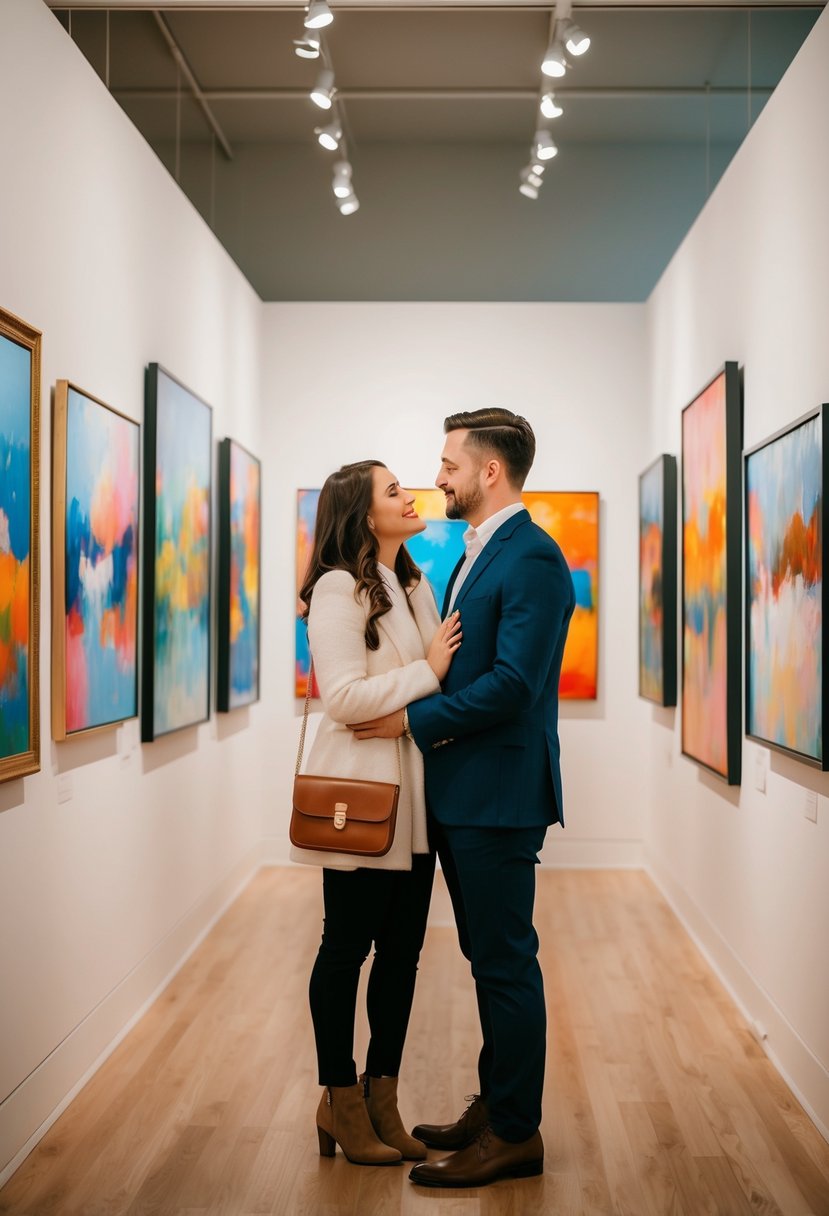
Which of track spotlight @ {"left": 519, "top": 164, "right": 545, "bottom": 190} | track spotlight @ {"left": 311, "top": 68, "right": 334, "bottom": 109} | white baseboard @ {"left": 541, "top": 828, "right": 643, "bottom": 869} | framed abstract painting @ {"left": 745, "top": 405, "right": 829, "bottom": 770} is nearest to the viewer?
framed abstract painting @ {"left": 745, "top": 405, "right": 829, "bottom": 770}

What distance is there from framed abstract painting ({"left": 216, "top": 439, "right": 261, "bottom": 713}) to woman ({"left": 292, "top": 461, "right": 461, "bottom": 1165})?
8.52 ft

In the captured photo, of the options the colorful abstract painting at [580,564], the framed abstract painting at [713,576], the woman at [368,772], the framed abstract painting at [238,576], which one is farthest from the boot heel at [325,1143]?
the colorful abstract painting at [580,564]

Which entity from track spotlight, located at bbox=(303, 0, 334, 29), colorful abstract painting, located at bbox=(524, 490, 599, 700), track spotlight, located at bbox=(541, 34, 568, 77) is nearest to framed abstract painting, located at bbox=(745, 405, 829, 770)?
track spotlight, located at bbox=(541, 34, 568, 77)

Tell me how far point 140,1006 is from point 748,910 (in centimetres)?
225

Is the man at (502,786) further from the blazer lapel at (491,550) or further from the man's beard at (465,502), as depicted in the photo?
the man's beard at (465,502)

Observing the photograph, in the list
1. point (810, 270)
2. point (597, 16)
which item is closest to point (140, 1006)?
point (810, 270)

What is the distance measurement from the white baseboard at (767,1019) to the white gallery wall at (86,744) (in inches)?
85.4

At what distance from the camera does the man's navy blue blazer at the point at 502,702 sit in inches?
106

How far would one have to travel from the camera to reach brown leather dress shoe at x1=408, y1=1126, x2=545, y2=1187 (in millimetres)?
2791

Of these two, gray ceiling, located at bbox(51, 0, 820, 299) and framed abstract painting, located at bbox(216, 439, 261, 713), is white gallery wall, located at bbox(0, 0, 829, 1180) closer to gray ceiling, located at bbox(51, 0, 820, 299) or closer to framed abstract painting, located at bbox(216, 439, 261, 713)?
framed abstract painting, located at bbox(216, 439, 261, 713)

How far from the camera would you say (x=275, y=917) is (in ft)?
18.0

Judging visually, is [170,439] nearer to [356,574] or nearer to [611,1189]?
[356,574]

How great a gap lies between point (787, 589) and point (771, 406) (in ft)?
2.38

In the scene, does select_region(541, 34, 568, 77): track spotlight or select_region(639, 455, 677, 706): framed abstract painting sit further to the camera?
select_region(639, 455, 677, 706): framed abstract painting
